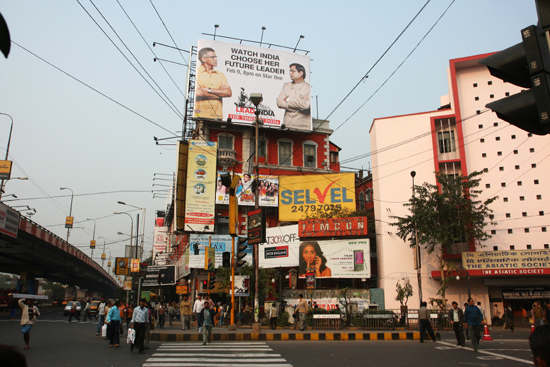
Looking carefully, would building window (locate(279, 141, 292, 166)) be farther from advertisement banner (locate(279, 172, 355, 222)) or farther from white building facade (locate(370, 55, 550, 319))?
white building facade (locate(370, 55, 550, 319))

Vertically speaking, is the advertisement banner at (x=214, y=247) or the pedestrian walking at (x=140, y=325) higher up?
the advertisement banner at (x=214, y=247)

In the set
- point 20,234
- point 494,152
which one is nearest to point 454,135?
point 494,152

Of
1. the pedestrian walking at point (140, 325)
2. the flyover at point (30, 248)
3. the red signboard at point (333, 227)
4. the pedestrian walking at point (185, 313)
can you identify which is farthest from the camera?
the red signboard at point (333, 227)

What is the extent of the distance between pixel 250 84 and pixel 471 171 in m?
22.1

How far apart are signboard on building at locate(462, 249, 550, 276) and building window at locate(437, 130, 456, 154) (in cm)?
846

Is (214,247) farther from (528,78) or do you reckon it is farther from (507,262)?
(528,78)

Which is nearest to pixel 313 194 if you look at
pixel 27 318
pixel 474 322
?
pixel 474 322

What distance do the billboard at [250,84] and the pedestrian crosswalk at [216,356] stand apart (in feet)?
98.0

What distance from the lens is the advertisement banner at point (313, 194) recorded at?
41.6 m

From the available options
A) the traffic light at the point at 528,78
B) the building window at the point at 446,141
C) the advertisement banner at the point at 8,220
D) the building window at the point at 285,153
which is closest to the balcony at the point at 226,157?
the building window at the point at 285,153

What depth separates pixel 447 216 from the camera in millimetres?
30219

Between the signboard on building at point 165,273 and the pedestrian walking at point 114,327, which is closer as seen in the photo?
the pedestrian walking at point 114,327

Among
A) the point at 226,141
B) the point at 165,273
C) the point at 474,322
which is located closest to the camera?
the point at 474,322

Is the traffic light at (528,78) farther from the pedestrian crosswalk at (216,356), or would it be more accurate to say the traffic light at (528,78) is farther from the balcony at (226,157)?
the balcony at (226,157)
